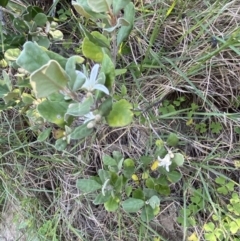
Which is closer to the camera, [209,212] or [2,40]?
[2,40]

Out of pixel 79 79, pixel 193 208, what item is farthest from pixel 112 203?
pixel 79 79

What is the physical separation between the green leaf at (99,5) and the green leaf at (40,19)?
12.8 inches

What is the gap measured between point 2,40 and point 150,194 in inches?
22.3

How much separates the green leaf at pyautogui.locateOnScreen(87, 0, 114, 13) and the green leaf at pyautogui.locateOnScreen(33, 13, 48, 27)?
1.07 feet

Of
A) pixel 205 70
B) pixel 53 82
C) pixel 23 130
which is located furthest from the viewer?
pixel 23 130

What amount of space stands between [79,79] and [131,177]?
54 centimetres

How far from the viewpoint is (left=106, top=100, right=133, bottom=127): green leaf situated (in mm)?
826

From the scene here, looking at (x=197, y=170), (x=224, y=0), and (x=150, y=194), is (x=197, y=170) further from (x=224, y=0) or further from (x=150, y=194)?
(x=224, y=0)

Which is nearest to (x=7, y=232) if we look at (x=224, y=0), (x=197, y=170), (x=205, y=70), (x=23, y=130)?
(x=23, y=130)

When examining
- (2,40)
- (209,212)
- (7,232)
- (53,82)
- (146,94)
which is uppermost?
(53,82)

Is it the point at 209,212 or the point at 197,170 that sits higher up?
the point at 197,170

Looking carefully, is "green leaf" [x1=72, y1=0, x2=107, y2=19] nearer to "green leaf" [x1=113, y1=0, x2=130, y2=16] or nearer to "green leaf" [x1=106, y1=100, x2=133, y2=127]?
"green leaf" [x1=113, y1=0, x2=130, y2=16]

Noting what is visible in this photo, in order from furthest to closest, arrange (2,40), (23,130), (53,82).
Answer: (23,130), (2,40), (53,82)

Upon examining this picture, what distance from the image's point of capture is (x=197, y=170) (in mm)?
1229
